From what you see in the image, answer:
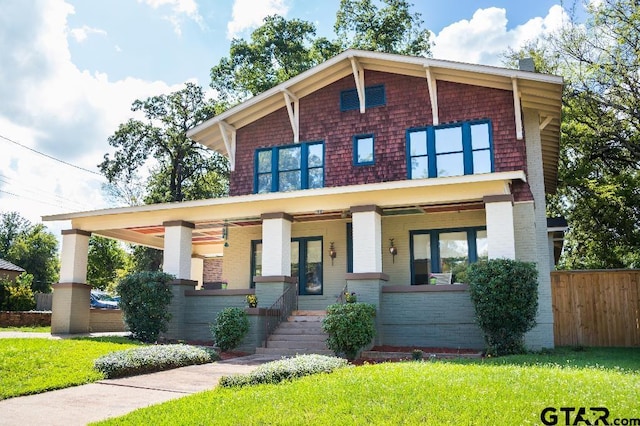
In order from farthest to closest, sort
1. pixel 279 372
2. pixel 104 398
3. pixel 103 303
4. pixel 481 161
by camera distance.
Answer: pixel 103 303 → pixel 481 161 → pixel 279 372 → pixel 104 398

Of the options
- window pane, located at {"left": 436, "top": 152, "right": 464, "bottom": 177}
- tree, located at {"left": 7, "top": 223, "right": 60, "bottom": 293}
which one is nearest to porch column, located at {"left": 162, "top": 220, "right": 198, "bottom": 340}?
window pane, located at {"left": 436, "top": 152, "right": 464, "bottom": 177}

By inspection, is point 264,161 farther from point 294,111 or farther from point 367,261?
point 367,261

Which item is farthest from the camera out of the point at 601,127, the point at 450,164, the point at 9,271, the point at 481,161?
the point at 9,271

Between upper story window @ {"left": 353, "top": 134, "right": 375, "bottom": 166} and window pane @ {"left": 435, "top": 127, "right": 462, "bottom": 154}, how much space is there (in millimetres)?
2047

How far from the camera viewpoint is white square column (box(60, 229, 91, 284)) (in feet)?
57.1

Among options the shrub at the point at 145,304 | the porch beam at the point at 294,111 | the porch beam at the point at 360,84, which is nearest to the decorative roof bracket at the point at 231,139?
the porch beam at the point at 294,111

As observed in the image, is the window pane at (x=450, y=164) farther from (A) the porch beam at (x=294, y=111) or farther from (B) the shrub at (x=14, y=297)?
(B) the shrub at (x=14, y=297)

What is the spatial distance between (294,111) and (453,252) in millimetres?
6865

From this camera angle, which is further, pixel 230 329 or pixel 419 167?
pixel 419 167

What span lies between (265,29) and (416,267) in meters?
19.5

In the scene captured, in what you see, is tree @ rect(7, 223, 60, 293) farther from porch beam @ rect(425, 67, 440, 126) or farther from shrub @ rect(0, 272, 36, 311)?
porch beam @ rect(425, 67, 440, 126)

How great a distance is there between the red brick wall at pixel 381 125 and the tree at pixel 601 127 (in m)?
7.77

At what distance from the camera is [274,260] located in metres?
15.1
